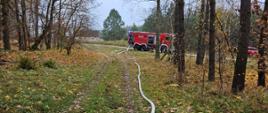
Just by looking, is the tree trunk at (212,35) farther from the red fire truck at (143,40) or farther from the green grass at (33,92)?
the red fire truck at (143,40)

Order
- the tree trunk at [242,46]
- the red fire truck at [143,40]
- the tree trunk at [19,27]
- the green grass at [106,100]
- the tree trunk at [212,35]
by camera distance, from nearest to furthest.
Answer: the green grass at [106,100], the tree trunk at [242,46], the tree trunk at [212,35], the tree trunk at [19,27], the red fire truck at [143,40]

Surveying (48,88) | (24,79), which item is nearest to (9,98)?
(48,88)

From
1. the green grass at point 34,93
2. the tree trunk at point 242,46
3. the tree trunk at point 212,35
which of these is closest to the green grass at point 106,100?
the green grass at point 34,93

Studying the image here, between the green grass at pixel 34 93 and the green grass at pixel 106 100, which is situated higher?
the green grass at pixel 34 93

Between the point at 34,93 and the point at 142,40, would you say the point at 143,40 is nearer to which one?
the point at 142,40

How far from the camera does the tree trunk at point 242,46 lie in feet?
50.8

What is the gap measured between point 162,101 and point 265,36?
5176mm

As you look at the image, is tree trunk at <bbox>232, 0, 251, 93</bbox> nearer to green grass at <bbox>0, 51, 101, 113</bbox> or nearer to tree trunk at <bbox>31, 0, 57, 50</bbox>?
green grass at <bbox>0, 51, 101, 113</bbox>

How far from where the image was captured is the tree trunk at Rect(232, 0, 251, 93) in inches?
609

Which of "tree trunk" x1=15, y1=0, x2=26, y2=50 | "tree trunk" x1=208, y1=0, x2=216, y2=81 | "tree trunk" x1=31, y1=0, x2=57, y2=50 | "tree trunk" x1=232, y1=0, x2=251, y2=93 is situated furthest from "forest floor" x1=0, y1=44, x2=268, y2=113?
"tree trunk" x1=31, y1=0, x2=57, y2=50

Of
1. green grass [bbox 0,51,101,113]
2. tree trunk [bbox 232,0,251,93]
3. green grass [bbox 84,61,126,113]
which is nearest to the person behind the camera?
green grass [bbox 0,51,101,113]

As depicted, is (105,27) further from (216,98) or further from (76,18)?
(216,98)

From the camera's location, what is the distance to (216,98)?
15094 mm

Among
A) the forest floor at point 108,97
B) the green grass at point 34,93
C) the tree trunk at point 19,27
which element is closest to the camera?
the green grass at point 34,93
